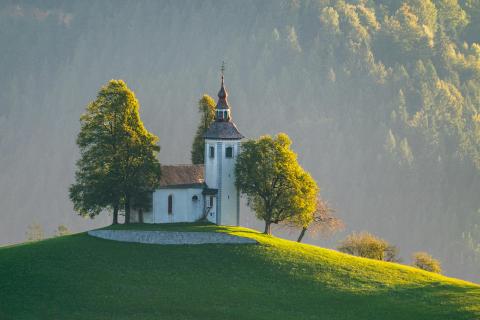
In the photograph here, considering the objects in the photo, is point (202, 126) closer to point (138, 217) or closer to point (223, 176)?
point (223, 176)

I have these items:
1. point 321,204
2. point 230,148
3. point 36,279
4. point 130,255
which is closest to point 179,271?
point 130,255

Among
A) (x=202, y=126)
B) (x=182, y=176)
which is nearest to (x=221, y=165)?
(x=182, y=176)

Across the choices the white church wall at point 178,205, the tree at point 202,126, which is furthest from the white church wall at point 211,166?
the tree at point 202,126

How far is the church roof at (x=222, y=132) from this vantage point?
11062 cm

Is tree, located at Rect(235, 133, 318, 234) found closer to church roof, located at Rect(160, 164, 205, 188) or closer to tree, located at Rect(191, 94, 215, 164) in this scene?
church roof, located at Rect(160, 164, 205, 188)

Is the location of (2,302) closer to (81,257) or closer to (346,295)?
(81,257)

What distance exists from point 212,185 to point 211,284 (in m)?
19.7

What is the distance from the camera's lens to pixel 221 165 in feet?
363

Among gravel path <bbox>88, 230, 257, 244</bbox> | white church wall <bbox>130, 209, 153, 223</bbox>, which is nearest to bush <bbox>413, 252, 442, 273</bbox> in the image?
gravel path <bbox>88, 230, 257, 244</bbox>

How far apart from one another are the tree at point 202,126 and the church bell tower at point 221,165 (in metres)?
5.55

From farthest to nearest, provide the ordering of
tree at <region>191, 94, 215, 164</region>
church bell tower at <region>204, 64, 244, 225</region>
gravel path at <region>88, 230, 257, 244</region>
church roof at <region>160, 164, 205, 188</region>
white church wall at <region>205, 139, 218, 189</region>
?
1. tree at <region>191, 94, 215, 164</region>
2. white church wall at <region>205, 139, 218, 189</region>
3. church bell tower at <region>204, 64, 244, 225</region>
4. church roof at <region>160, 164, 205, 188</region>
5. gravel path at <region>88, 230, 257, 244</region>

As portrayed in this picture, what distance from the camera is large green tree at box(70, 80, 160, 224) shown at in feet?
348

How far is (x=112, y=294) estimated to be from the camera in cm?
9056

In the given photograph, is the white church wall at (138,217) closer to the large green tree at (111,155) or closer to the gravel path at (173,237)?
the large green tree at (111,155)
